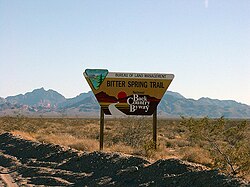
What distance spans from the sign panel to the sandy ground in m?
3.05

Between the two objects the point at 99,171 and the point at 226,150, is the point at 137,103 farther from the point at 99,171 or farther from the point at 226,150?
the point at 226,150

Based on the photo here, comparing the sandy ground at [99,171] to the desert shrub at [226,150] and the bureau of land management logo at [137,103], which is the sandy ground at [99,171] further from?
the bureau of land management logo at [137,103]

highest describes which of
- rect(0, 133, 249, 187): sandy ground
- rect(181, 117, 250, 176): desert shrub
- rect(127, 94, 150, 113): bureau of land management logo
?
rect(127, 94, 150, 113): bureau of land management logo

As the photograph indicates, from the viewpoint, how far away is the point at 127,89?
20.1 m

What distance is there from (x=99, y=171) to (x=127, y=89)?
589cm

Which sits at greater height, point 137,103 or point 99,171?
point 137,103

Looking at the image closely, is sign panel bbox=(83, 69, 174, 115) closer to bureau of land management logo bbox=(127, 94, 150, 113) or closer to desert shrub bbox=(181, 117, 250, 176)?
bureau of land management logo bbox=(127, 94, 150, 113)

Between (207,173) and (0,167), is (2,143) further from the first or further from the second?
(207,173)

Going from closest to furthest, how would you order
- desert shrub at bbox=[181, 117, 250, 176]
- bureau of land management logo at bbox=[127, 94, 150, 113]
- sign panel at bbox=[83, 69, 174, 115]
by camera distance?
desert shrub at bbox=[181, 117, 250, 176] < sign panel at bbox=[83, 69, 174, 115] < bureau of land management logo at bbox=[127, 94, 150, 113]

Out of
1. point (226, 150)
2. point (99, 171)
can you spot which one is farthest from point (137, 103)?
point (226, 150)

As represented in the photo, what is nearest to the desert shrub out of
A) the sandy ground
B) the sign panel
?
the sandy ground

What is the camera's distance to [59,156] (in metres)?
18.5

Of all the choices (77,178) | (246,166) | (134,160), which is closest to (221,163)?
(246,166)

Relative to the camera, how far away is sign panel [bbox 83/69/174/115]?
1998 cm
